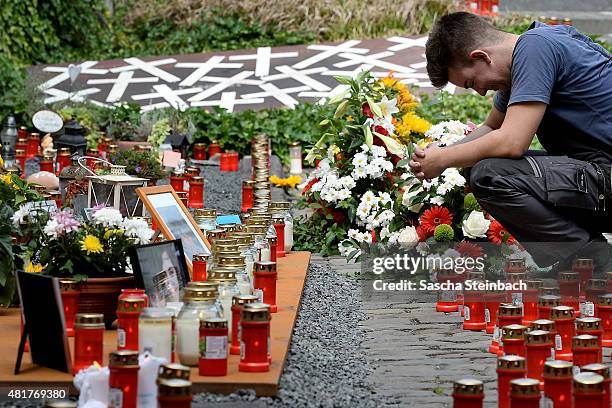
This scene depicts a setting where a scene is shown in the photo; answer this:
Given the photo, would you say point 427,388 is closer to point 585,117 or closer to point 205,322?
point 205,322

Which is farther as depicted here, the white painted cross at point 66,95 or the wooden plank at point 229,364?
the white painted cross at point 66,95

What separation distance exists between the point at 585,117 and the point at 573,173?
0.26 m

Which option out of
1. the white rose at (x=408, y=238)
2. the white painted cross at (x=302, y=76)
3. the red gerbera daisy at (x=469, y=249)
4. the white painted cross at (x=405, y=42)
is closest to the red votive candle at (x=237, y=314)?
the red gerbera daisy at (x=469, y=249)

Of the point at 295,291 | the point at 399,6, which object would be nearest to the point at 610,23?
the point at 399,6

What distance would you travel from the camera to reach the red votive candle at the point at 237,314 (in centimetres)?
411

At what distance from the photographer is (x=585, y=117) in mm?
5191

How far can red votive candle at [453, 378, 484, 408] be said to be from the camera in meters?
3.33

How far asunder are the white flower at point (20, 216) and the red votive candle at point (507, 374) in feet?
7.12

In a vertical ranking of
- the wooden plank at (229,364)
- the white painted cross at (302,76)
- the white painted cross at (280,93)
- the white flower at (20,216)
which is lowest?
the wooden plank at (229,364)

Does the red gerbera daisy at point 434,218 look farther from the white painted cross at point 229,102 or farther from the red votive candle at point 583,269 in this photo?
the white painted cross at point 229,102

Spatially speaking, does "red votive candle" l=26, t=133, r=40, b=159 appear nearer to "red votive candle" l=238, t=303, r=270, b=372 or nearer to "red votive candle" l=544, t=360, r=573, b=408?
"red votive candle" l=238, t=303, r=270, b=372

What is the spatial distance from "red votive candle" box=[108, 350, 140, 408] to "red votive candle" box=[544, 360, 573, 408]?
1193 mm

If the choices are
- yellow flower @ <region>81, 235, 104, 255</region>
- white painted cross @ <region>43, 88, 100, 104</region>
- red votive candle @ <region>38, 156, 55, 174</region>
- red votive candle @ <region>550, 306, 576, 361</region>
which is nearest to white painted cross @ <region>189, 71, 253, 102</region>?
white painted cross @ <region>43, 88, 100, 104</region>

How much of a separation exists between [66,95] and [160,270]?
8.07 meters
